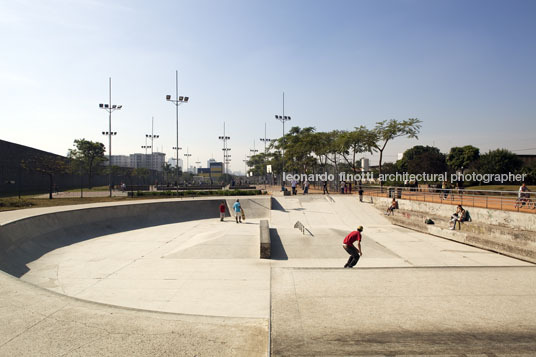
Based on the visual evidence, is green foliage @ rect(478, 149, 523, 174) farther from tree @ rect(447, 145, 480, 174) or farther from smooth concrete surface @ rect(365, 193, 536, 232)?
smooth concrete surface @ rect(365, 193, 536, 232)

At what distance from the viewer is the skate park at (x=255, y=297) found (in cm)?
424

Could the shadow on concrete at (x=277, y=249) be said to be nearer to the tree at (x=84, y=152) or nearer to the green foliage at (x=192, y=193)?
the green foliage at (x=192, y=193)

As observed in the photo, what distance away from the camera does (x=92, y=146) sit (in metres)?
60.1

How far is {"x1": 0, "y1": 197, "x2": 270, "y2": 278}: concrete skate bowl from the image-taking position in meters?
11.8

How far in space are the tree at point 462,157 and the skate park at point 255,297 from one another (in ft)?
175

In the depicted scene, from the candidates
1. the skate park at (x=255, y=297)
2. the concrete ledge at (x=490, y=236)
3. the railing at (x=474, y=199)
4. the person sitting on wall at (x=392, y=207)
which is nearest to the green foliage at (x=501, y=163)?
the railing at (x=474, y=199)

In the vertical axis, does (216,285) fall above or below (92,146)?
below

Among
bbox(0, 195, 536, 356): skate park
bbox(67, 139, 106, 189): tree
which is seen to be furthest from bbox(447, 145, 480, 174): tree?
bbox(67, 139, 106, 189): tree

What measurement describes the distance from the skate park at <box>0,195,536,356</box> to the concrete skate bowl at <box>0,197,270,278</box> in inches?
4.5

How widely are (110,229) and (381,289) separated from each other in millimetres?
17319

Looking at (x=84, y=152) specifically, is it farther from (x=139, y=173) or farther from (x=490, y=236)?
(x=490, y=236)

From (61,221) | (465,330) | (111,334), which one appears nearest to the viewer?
(111,334)

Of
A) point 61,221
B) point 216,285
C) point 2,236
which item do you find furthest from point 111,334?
point 61,221

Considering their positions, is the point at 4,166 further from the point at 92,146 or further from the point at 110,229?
the point at 110,229
